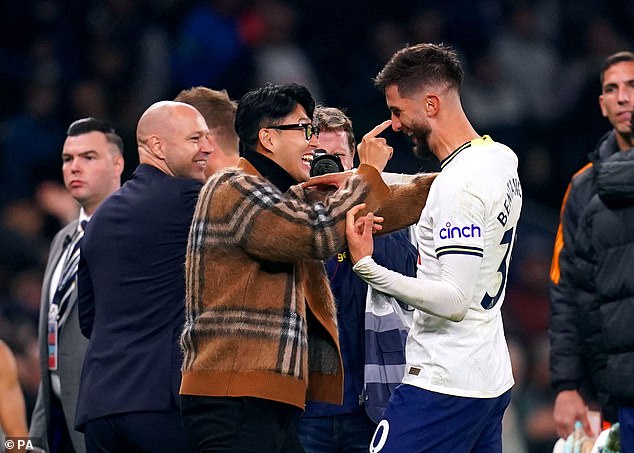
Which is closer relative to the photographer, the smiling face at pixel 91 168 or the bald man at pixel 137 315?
the bald man at pixel 137 315

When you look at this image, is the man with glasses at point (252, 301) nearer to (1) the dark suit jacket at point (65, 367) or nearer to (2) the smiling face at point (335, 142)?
(2) the smiling face at point (335, 142)

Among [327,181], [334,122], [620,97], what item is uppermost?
[620,97]

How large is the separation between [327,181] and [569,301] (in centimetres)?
212

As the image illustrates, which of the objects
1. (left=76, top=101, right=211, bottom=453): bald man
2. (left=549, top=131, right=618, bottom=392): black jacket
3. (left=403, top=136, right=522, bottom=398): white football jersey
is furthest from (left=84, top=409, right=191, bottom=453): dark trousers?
(left=549, top=131, right=618, bottom=392): black jacket

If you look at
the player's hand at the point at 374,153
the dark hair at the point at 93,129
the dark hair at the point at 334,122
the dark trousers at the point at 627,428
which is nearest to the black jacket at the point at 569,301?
the dark trousers at the point at 627,428

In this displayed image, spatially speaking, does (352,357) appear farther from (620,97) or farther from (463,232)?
(620,97)

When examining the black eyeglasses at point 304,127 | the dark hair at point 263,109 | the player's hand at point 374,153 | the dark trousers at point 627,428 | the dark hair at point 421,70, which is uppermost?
the dark hair at point 421,70

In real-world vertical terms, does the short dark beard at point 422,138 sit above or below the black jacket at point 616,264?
above

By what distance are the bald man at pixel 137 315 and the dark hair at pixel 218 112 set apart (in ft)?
2.59

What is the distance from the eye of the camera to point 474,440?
4312mm

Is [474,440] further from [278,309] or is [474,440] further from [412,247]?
[412,247]

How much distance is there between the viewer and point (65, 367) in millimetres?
5809

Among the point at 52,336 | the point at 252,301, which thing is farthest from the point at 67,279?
the point at 252,301

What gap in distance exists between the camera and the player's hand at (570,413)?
6.00 m
